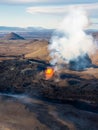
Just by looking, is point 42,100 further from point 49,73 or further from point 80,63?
point 80,63

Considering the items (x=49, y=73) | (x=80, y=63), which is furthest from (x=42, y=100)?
(x=80, y=63)

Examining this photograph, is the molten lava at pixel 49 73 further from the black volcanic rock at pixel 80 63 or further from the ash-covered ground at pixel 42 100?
the black volcanic rock at pixel 80 63

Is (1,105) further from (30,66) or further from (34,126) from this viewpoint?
(30,66)

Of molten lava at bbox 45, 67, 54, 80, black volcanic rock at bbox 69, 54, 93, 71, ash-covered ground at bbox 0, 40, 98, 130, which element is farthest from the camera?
black volcanic rock at bbox 69, 54, 93, 71

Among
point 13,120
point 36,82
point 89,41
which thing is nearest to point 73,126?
point 13,120

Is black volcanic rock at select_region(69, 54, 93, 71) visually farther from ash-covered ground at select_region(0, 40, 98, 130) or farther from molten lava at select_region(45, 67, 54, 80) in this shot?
molten lava at select_region(45, 67, 54, 80)

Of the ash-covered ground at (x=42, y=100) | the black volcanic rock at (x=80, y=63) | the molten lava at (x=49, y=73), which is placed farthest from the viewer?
the black volcanic rock at (x=80, y=63)

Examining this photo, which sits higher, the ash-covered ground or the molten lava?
the molten lava

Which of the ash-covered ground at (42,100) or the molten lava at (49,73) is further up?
the molten lava at (49,73)

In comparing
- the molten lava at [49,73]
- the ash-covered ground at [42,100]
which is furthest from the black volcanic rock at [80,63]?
the molten lava at [49,73]

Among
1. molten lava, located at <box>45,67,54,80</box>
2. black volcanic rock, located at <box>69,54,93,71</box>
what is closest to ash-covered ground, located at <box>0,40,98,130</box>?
molten lava, located at <box>45,67,54,80</box>

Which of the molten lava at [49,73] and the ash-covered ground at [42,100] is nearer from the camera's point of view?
the ash-covered ground at [42,100]
